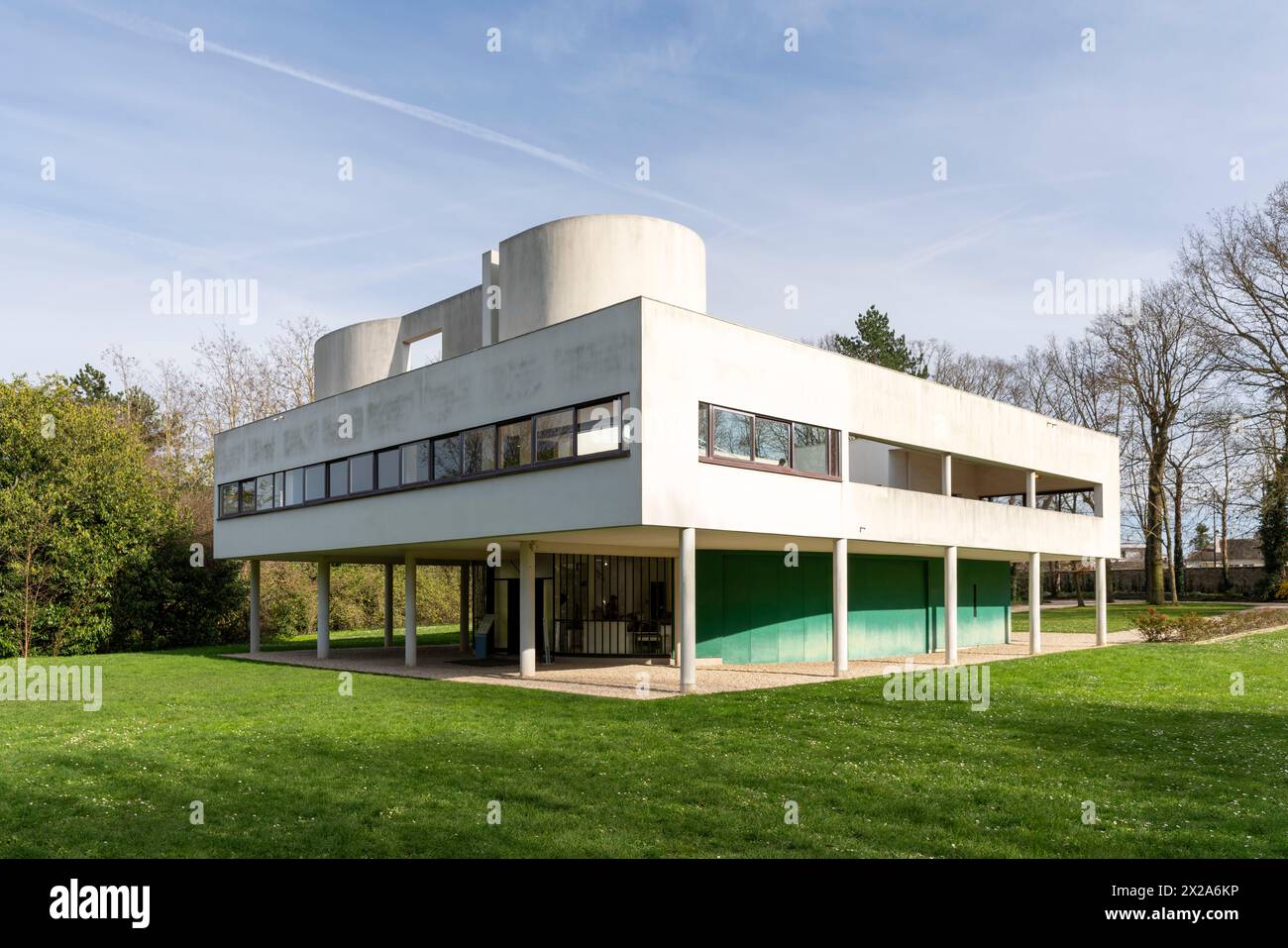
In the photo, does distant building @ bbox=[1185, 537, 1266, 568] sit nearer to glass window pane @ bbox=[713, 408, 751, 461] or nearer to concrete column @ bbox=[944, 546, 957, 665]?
concrete column @ bbox=[944, 546, 957, 665]

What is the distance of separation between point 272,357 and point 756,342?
3091cm

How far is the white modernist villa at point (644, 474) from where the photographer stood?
17.2 m

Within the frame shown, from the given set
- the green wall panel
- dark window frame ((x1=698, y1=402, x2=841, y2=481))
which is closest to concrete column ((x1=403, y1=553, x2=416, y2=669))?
the green wall panel

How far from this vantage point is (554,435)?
59.5ft

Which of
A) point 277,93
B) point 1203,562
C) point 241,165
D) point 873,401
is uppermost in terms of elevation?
point 277,93

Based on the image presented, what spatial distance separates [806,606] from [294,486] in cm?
1460

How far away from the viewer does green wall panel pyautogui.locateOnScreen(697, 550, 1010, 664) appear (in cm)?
2366

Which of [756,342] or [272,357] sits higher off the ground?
[272,357]

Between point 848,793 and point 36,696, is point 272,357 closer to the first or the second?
point 36,696

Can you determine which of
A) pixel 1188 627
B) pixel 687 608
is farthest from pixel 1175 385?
pixel 687 608

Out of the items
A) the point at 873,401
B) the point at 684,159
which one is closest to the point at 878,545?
the point at 873,401

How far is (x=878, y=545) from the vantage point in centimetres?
2323

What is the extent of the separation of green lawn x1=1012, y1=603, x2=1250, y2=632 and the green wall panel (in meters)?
9.40
